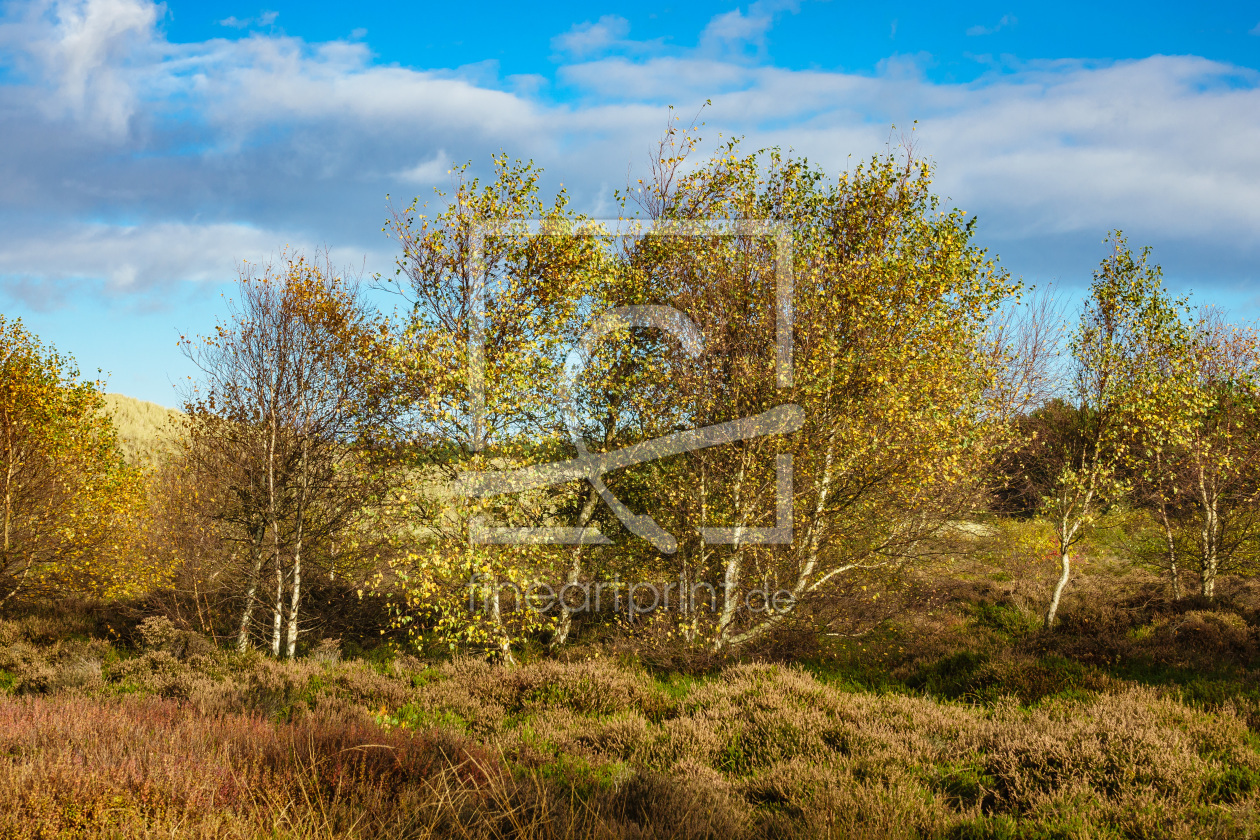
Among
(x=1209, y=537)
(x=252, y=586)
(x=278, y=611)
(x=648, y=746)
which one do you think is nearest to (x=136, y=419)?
(x=252, y=586)

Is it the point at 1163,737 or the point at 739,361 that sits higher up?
the point at 739,361

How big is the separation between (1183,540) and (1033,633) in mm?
10326

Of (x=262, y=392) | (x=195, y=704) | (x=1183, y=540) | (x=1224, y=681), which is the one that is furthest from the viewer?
(x=1183, y=540)

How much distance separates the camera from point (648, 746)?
7523mm

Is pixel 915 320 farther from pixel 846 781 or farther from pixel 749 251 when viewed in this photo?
pixel 846 781

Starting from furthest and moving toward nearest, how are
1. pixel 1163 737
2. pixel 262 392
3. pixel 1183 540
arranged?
pixel 1183 540, pixel 262 392, pixel 1163 737


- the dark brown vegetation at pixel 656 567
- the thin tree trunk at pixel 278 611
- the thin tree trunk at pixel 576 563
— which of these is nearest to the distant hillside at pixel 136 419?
the dark brown vegetation at pixel 656 567

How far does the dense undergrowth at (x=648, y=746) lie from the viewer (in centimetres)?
489

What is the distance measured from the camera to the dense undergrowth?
4895 millimetres

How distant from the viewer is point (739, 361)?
12.4 meters

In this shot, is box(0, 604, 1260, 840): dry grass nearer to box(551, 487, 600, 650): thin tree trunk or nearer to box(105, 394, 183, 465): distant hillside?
box(551, 487, 600, 650): thin tree trunk

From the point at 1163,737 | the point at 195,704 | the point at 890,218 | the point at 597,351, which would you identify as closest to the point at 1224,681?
the point at 1163,737

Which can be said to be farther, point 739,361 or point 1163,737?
point 739,361

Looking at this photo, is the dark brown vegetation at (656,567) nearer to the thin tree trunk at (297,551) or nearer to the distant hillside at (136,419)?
the thin tree trunk at (297,551)
